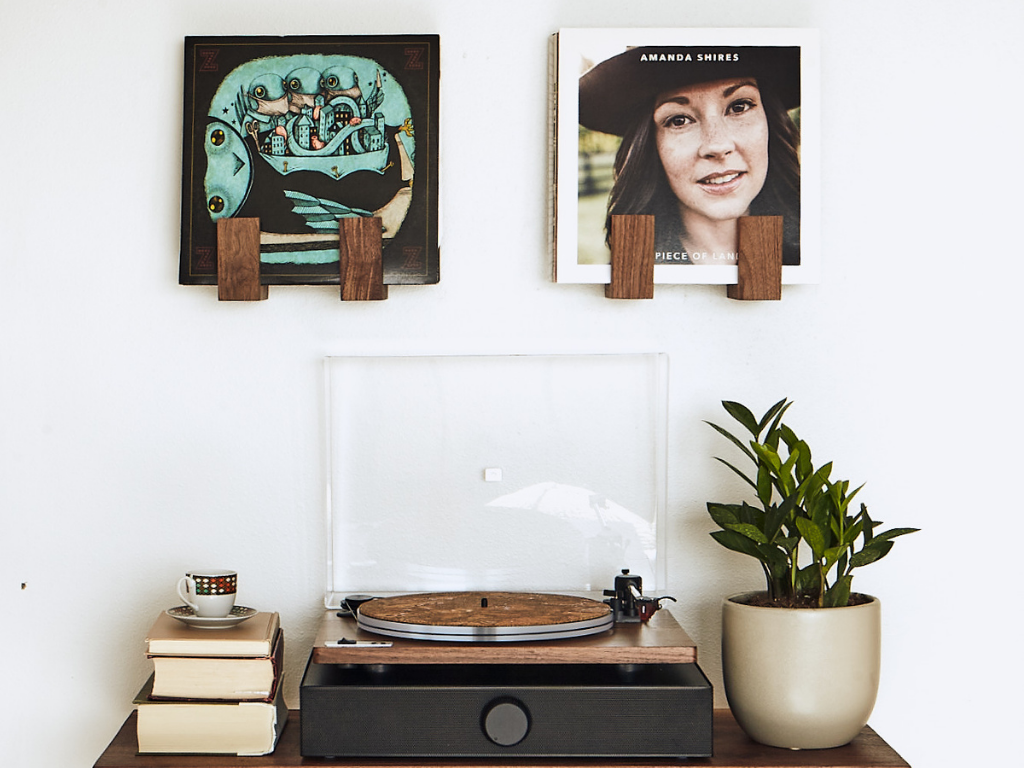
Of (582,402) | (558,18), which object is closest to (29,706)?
(582,402)

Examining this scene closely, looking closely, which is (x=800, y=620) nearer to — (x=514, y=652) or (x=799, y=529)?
(x=799, y=529)

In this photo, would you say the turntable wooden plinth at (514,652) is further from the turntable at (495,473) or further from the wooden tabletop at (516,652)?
the turntable at (495,473)

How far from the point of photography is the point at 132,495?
158 centimetres

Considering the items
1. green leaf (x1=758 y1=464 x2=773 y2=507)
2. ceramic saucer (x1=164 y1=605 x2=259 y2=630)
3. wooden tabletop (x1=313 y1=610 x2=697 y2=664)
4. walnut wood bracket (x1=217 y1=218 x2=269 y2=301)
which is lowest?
wooden tabletop (x1=313 y1=610 x2=697 y2=664)

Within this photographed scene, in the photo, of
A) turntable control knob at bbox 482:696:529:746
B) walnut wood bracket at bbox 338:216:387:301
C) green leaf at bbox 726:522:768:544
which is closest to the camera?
turntable control knob at bbox 482:696:529:746

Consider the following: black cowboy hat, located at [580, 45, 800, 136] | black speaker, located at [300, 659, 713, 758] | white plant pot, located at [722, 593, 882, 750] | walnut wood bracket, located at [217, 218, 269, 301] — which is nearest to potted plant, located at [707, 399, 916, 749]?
white plant pot, located at [722, 593, 882, 750]

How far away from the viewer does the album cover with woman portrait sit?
1.54 metres

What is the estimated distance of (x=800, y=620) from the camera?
1.32m

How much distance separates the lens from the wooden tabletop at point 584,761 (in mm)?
1274

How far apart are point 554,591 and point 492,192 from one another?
60cm

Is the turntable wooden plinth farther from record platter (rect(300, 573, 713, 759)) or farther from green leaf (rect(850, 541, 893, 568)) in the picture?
green leaf (rect(850, 541, 893, 568))

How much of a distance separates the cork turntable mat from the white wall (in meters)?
0.19

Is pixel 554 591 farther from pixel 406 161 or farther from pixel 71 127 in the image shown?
pixel 71 127

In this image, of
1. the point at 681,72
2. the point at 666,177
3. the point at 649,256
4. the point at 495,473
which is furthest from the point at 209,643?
the point at 681,72
